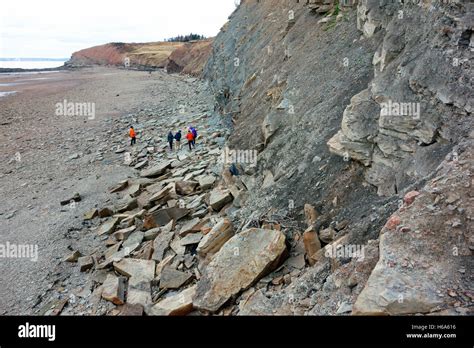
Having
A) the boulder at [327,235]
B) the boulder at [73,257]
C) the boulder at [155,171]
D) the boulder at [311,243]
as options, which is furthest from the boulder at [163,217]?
the boulder at [327,235]

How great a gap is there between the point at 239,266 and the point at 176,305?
1685 mm

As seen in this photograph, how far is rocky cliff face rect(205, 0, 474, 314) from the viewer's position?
487cm

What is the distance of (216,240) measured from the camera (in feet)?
30.6

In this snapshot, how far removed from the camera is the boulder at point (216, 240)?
9297 millimetres

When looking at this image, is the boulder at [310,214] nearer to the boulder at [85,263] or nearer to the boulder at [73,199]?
the boulder at [85,263]

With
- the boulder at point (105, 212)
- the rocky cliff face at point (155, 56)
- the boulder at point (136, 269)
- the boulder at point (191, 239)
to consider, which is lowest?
the boulder at point (136, 269)

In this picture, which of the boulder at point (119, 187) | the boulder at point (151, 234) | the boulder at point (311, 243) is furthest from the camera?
the boulder at point (119, 187)

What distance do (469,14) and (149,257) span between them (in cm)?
983

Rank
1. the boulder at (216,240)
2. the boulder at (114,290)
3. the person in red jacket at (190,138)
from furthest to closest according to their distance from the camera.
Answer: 1. the person in red jacket at (190,138)
2. the boulder at (216,240)
3. the boulder at (114,290)

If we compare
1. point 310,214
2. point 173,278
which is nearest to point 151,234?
point 173,278

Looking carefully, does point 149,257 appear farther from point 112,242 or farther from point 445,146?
point 445,146

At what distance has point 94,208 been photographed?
47.1ft

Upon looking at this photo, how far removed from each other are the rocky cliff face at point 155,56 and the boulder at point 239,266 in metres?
58.9

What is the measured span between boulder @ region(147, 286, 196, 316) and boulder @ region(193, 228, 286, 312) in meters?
0.20
